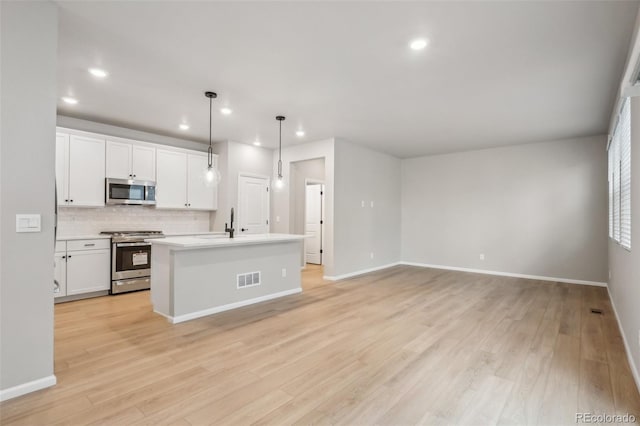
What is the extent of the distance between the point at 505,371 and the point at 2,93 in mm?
4063

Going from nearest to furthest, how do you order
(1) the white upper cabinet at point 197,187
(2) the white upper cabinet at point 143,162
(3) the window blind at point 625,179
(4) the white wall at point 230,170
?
(3) the window blind at point 625,179 < (2) the white upper cabinet at point 143,162 < (1) the white upper cabinet at point 197,187 < (4) the white wall at point 230,170

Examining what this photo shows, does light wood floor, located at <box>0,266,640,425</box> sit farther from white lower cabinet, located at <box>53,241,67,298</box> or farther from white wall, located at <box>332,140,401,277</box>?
white wall, located at <box>332,140,401,277</box>

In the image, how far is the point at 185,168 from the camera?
19.7 ft

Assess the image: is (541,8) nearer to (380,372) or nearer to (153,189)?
(380,372)

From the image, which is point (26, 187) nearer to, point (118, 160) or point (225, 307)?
point (225, 307)

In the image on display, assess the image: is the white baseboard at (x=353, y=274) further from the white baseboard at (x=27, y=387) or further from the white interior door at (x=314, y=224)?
the white baseboard at (x=27, y=387)

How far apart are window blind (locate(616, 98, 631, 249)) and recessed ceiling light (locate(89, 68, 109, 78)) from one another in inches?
203

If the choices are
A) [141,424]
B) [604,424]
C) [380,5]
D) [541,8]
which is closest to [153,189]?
[141,424]

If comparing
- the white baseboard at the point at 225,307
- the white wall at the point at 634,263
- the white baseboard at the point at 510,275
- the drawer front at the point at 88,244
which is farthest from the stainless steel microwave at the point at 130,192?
the white wall at the point at 634,263

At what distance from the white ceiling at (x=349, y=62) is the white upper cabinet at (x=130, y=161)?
1.34 feet

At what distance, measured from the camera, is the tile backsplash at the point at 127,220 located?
16.2 ft

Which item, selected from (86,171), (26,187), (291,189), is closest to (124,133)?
(86,171)

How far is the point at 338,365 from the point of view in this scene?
2602mm

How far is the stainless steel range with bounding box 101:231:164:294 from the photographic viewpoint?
4902 mm
